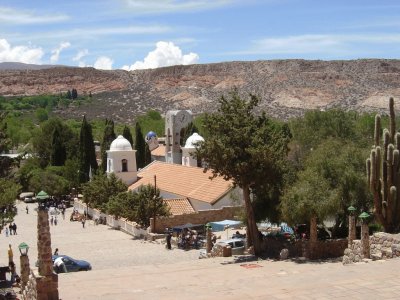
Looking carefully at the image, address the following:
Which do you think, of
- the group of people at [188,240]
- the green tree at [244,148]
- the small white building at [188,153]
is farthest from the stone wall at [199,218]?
the small white building at [188,153]

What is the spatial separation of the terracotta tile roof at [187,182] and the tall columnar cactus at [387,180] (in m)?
14.3

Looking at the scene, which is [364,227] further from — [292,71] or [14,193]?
[292,71]

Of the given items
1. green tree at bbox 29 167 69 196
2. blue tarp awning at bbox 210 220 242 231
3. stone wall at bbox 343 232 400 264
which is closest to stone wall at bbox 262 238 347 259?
stone wall at bbox 343 232 400 264

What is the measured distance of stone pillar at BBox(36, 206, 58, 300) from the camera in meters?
15.4

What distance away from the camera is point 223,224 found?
3281 cm

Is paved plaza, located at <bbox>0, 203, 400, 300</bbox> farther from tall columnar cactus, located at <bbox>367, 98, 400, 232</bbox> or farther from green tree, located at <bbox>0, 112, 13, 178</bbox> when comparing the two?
green tree, located at <bbox>0, 112, 13, 178</bbox>

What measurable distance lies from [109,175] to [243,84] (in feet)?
485

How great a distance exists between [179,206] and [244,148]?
1442 centimetres

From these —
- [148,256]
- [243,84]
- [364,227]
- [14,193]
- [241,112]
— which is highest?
[243,84]

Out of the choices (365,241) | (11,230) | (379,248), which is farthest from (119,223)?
(379,248)

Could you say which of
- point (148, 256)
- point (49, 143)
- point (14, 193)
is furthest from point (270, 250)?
point (49, 143)

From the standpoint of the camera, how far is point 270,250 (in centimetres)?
2556

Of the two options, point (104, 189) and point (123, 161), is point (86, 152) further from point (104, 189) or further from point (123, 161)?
point (104, 189)

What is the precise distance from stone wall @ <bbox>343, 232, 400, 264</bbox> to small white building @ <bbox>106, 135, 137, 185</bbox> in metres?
27.9
